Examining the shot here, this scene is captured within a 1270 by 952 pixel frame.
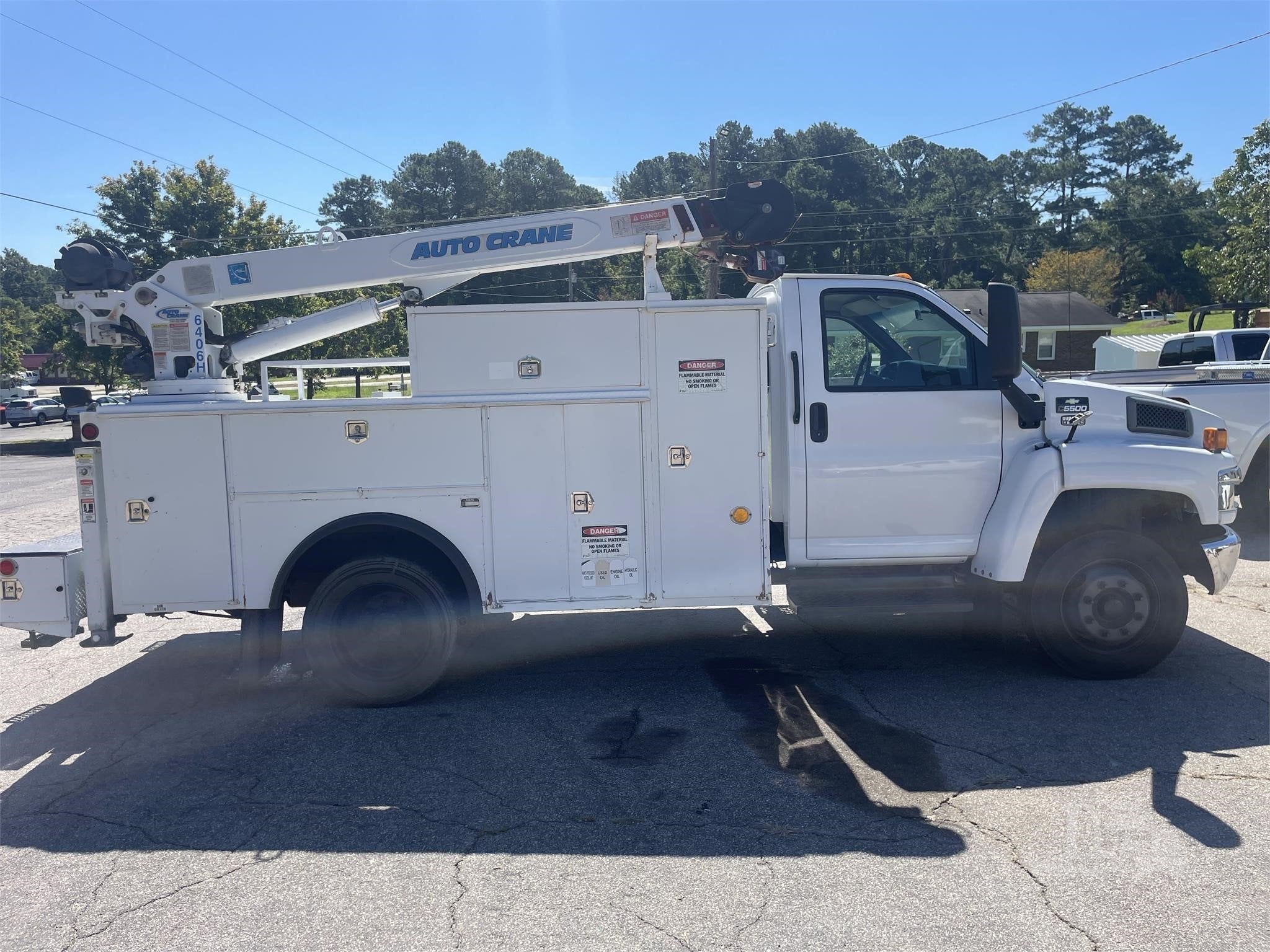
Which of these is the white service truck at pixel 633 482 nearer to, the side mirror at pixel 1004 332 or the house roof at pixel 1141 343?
the side mirror at pixel 1004 332

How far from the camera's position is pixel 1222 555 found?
603 centimetres

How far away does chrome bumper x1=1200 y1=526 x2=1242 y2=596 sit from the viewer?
6027 mm

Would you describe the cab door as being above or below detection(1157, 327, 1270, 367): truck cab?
below

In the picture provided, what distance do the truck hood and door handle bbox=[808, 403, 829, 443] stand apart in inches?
55.5

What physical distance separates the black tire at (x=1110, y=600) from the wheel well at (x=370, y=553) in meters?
3.56

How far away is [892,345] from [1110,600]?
2.09 meters

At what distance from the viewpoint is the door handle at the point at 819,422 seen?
5.94 metres

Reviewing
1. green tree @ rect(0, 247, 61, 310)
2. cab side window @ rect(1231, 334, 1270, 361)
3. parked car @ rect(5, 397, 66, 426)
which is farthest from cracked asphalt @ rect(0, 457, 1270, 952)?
green tree @ rect(0, 247, 61, 310)

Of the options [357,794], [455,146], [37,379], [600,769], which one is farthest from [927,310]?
[37,379]

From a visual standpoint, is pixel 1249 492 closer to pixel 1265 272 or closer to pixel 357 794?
pixel 357 794

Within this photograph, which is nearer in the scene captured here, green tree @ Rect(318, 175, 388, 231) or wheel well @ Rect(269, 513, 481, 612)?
wheel well @ Rect(269, 513, 481, 612)

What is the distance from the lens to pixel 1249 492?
11117mm

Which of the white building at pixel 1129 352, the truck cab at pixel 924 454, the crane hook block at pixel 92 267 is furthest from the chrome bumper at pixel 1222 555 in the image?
the white building at pixel 1129 352

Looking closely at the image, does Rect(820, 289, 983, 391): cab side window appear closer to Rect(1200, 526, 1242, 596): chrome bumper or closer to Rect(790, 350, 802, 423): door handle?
Rect(790, 350, 802, 423): door handle
